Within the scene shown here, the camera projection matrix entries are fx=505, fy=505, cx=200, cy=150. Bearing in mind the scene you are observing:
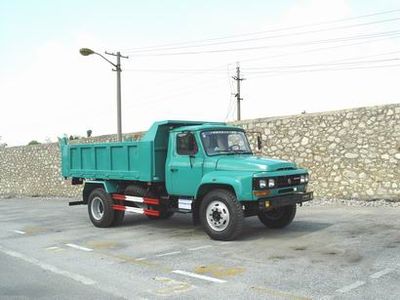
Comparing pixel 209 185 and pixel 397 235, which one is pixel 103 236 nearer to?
pixel 209 185

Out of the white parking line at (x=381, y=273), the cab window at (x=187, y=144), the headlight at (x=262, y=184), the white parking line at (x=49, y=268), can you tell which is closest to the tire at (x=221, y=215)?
the headlight at (x=262, y=184)

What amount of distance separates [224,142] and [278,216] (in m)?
2.06

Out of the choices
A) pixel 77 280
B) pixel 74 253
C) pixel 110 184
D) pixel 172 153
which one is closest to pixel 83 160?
pixel 110 184

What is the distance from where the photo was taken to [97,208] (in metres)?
12.7

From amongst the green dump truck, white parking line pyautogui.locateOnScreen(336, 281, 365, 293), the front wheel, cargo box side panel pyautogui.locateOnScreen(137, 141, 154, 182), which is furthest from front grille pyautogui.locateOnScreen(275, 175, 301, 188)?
the front wheel

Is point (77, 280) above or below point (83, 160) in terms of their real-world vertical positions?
below

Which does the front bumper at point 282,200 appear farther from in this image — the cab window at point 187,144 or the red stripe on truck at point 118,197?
the red stripe on truck at point 118,197

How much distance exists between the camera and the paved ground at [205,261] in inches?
249

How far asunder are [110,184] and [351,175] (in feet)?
23.6

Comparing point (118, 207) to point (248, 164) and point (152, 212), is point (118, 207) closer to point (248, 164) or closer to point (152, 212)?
point (152, 212)

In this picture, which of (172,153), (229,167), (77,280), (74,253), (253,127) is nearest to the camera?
(77,280)

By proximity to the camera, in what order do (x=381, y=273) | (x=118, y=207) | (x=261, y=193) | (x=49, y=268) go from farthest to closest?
(x=118, y=207) → (x=261, y=193) → (x=49, y=268) → (x=381, y=273)

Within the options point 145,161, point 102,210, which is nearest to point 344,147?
point 145,161

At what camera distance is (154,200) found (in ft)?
36.7
